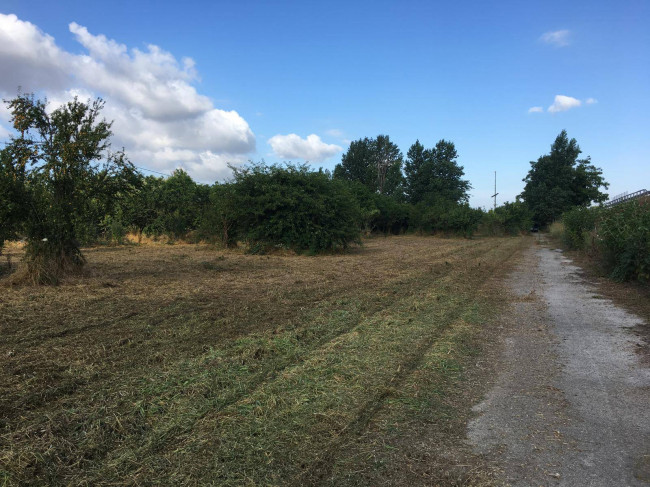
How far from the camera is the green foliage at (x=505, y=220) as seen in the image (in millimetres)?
48009

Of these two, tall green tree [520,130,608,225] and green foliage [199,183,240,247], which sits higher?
tall green tree [520,130,608,225]

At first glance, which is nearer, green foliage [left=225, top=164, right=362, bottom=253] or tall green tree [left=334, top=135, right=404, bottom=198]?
green foliage [left=225, top=164, right=362, bottom=253]

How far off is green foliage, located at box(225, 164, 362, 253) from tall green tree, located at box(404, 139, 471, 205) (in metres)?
46.4

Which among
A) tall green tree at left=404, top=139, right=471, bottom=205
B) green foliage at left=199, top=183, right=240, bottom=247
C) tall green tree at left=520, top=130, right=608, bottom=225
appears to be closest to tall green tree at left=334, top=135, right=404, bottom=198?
tall green tree at left=404, top=139, right=471, bottom=205

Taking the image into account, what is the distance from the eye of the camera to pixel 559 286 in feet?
39.3

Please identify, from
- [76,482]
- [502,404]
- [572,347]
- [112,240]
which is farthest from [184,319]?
[112,240]

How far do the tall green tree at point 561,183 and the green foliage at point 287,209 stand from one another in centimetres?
5154

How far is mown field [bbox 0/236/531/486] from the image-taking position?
2982 mm

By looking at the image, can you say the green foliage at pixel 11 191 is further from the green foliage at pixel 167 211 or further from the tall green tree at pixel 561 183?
the tall green tree at pixel 561 183

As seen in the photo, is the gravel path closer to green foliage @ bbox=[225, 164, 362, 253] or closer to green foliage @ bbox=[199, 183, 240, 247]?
green foliage @ bbox=[225, 164, 362, 253]

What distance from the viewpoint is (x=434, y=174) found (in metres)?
67.6

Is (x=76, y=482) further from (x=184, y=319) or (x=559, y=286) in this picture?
(x=559, y=286)

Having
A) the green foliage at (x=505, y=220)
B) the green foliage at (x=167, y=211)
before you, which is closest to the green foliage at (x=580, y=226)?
the green foliage at (x=505, y=220)

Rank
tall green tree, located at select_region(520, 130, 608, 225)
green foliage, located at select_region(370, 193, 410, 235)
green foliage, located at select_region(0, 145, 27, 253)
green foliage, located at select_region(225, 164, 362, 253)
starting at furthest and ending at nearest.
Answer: tall green tree, located at select_region(520, 130, 608, 225)
green foliage, located at select_region(370, 193, 410, 235)
green foliage, located at select_region(225, 164, 362, 253)
green foliage, located at select_region(0, 145, 27, 253)
